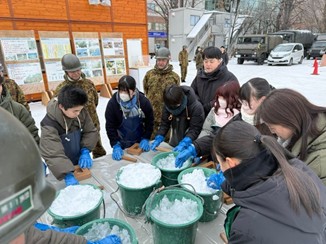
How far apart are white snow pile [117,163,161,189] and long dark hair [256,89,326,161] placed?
0.69 m

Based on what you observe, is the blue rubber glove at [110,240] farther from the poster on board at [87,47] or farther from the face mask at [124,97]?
the poster on board at [87,47]

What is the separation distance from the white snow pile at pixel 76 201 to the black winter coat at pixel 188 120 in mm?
1046

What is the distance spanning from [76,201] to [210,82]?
76.7 inches

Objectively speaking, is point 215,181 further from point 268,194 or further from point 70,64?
point 70,64

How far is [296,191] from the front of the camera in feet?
2.48

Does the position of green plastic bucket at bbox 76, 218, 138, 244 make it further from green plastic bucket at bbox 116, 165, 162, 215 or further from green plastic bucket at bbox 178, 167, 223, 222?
green plastic bucket at bbox 178, 167, 223, 222

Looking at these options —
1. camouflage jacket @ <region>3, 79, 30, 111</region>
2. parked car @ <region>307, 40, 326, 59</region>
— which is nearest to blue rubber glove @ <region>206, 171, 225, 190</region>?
camouflage jacket @ <region>3, 79, 30, 111</region>

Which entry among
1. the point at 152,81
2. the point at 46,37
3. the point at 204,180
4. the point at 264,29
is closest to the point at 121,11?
the point at 46,37

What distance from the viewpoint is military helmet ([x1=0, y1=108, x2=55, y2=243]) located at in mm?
432

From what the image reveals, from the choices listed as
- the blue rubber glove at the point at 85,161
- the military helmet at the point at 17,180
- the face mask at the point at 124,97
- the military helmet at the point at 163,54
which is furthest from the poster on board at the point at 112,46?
the military helmet at the point at 17,180

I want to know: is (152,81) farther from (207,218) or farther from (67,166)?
(207,218)

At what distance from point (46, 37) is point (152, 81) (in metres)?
4.28

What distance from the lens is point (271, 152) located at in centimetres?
85

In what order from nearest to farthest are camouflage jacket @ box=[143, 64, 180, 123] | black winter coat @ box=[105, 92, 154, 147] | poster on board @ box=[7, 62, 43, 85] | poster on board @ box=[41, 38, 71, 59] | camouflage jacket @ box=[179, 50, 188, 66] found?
black winter coat @ box=[105, 92, 154, 147]
camouflage jacket @ box=[143, 64, 180, 123]
poster on board @ box=[7, 62, 43, 85]
poster on board @ box=[41, 38, 71, 59]
camouflage jacket @ box=[179, 50, 188, 66]
